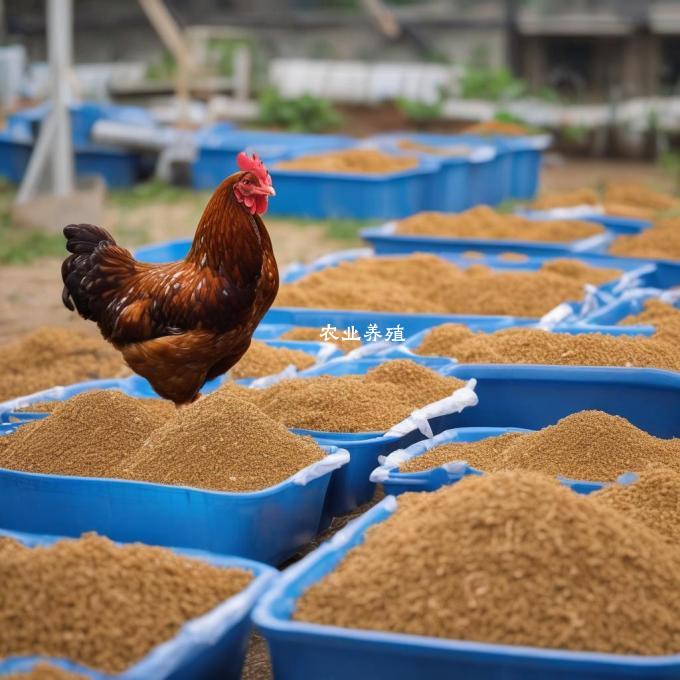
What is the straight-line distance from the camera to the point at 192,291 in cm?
345

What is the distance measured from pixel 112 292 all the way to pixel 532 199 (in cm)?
722

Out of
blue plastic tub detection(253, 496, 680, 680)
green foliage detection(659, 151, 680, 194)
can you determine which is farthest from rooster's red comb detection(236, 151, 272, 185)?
green foliage detection(659, 151, 680, 194)

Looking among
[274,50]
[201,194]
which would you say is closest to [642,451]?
[201,194]

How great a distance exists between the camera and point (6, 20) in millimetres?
15734

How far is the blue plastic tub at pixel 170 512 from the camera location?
2.85 metres

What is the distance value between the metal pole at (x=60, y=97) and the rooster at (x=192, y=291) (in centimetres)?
527

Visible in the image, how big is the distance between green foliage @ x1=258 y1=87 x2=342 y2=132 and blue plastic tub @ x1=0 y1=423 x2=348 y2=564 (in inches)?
360

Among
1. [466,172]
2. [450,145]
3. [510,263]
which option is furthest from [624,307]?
[450,145]

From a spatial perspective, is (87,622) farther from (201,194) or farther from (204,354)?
(201,194)

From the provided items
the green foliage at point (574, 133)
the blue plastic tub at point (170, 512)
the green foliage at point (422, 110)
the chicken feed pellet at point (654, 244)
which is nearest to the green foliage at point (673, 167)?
the green foliage at point (574, 133)

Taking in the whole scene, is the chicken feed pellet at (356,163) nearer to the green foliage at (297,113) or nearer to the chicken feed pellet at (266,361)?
the green foliage at (297,113)

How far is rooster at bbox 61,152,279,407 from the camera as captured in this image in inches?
136

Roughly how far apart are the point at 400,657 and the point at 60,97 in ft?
23.5

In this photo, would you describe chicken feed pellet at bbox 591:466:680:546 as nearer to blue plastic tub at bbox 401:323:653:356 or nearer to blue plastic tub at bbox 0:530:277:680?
blue plastic tub at bbox 0:530:277:680
